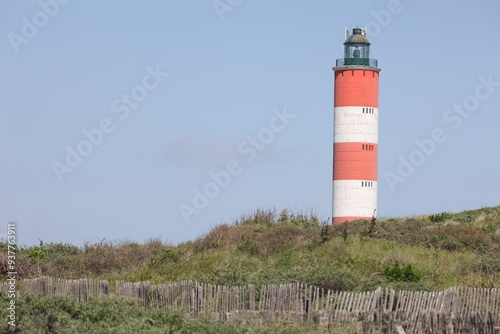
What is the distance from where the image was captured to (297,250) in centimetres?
2580

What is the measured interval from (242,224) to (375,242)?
7396 millimetres

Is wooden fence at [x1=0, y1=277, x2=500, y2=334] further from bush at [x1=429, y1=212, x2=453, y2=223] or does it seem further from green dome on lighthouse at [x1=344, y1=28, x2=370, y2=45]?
green dome on lighthouse at [x1=344, y1=28, x2=370, y2=45]

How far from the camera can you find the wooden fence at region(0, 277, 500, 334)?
1539 cm

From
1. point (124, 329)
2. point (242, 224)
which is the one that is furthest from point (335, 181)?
point (124, 329)

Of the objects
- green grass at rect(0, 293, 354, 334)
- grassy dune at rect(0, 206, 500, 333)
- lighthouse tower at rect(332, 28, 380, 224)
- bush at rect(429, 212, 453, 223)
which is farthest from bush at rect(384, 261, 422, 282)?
lighthouse tower at rect(332, 28, 380, 224)

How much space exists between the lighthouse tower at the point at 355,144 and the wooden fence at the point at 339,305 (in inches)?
872

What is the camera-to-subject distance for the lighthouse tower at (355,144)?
39594 millimetres

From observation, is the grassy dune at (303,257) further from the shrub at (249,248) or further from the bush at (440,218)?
the bush at (440,218)

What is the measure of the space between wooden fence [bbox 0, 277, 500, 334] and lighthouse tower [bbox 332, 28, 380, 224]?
72.7 feet

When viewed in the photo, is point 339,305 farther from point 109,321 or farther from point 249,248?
point 249,248

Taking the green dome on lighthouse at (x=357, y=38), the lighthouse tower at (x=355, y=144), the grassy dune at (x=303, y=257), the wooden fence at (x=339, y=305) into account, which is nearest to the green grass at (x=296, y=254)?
the grassy dune at (x=303, y=257)

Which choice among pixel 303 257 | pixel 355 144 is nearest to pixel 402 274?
pixel 303 257

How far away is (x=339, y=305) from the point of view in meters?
16.0

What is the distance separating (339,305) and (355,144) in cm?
2411
